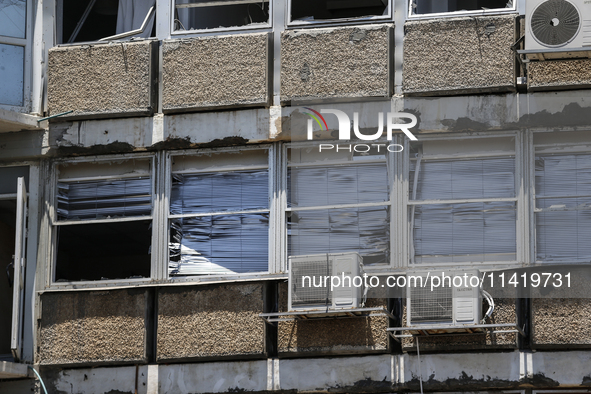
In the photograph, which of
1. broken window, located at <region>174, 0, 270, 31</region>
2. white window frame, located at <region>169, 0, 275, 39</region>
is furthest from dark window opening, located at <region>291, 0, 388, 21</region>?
broken window, located at <region>174, 0, 270, 31</region>

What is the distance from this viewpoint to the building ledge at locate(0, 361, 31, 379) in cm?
1034

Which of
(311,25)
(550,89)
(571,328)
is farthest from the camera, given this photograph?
(311,25)

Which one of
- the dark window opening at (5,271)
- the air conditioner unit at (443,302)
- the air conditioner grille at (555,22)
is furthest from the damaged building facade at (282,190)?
the dark window opening at (5,271)

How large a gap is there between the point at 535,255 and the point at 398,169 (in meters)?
1.62

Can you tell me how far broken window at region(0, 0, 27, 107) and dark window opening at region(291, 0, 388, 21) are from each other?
10.1ft

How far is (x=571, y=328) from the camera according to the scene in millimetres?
9688

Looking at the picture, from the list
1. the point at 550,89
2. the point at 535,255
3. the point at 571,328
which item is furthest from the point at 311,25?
the point at 571,328

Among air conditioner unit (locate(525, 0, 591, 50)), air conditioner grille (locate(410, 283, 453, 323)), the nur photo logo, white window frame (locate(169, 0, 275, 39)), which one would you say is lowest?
air conditioner grille (locate(410, 283, 453, 323))

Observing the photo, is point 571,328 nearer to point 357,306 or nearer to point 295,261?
point 357,306

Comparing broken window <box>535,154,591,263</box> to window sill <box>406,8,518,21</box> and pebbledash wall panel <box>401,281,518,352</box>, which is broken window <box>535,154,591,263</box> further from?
window sill <box>406,8,518,21</box>

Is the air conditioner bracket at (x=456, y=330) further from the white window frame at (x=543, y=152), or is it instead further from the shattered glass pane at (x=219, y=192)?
the shattered glass pane at (x=219, y=192)

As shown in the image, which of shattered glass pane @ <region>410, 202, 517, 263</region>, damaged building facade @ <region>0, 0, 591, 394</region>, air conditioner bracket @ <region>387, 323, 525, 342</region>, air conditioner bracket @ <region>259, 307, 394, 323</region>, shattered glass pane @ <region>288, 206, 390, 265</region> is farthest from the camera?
shattered glass pane @ <region>288, 206, 390, 265</region>

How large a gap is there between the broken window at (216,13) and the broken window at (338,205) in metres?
1.72

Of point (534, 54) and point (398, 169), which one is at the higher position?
point (534, 54)
